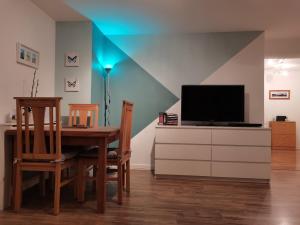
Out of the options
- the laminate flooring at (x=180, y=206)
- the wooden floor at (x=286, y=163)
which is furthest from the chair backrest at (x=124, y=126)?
the wooden floor at (x=286, y=163)

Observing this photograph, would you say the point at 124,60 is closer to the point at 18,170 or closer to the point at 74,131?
the point at 74,131

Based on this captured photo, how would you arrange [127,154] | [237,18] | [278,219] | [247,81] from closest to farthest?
1. [278,219]
2. [127,154]
3. [237,18]
4. [247,81]

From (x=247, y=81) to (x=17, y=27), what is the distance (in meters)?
3.36

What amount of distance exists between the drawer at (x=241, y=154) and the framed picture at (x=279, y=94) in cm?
497

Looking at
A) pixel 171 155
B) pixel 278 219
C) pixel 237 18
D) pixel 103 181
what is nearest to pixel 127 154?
pixel 103 181

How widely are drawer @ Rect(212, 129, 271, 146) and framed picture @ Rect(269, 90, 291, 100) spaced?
16.2 feet

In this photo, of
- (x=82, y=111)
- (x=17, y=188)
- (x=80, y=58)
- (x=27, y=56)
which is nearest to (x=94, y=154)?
(x=17, y=188)

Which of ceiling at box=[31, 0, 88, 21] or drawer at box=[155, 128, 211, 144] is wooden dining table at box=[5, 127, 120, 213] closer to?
drawer at box=[155, 128, 211, 144]

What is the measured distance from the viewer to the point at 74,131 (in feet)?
9.14

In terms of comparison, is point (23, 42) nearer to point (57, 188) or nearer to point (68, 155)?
point (68, 155)

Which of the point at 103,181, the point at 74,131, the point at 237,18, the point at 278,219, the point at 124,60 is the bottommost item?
the point at 278,219

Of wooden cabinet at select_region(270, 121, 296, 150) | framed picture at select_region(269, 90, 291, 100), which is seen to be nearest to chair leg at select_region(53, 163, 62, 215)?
wooden cabinet at select_region(270, 121, 296, 150)

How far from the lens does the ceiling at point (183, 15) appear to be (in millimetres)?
3600

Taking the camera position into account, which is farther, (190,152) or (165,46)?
(165,46)
